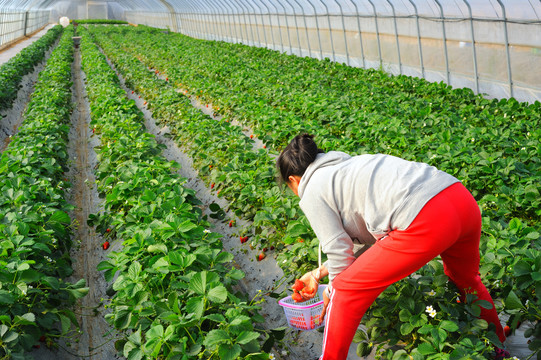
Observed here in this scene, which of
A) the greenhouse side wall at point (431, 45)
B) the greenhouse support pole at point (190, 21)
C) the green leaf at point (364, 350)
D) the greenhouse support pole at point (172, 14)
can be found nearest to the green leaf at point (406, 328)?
the green leaf at point (364, 350)

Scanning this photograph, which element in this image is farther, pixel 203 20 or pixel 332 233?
pixel 203 20

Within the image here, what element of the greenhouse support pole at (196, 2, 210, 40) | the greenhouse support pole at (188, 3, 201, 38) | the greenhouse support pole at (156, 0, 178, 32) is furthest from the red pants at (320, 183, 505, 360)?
the greenhouse support pole at (156, 0, 178, 32)

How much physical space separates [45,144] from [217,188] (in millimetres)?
2341

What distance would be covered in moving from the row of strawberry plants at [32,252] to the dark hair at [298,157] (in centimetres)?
155

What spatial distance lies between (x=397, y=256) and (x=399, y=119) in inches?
182

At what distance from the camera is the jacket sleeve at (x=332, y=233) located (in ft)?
7.54

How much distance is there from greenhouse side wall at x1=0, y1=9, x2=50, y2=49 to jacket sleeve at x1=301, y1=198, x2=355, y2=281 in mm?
28439

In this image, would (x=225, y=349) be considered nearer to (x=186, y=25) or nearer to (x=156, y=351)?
(x=156, y=351)

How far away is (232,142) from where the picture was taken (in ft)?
18.9

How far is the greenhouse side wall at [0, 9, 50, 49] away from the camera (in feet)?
88.1

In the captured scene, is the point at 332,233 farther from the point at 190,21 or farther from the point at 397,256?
the point at 190,21

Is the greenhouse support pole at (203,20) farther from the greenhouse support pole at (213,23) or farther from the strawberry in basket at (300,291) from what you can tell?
the strawberry in basket at (300,291)

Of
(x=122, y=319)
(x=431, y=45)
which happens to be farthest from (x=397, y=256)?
(x=431, y=45)

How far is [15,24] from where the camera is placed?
31781 millimetres
